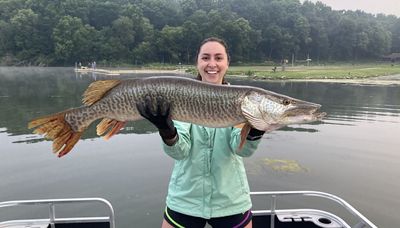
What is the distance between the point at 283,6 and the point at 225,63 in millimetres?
114925

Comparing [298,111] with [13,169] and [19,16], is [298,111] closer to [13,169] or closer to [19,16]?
[13,169]

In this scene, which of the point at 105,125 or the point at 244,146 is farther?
the point at 105,125

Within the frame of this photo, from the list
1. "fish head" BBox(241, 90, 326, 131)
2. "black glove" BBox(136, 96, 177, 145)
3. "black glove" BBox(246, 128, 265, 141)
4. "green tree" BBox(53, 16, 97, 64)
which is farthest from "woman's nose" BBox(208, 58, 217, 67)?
"green tree" BBox(53, 16, 97, 64)

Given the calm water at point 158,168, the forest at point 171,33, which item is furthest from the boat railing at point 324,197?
the forest at point 171,33

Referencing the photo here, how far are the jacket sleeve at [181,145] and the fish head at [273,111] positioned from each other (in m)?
0.52

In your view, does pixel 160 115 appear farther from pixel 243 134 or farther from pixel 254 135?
pixel 254 135

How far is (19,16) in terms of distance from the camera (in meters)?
97.9

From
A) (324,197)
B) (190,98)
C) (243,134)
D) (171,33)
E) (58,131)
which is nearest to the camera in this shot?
(243,134)

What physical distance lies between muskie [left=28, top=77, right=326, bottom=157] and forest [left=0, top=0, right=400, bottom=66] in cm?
8628

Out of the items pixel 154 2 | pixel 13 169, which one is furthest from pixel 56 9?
pixel 13 169

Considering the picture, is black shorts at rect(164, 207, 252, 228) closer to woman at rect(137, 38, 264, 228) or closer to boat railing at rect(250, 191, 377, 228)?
woman at rect(137, 38, 264, 228)

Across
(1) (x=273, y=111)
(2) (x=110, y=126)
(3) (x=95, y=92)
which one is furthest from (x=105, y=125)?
(1) (x=273, y=111)

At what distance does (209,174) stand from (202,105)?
57cm

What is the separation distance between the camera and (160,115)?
2723 millimetres
